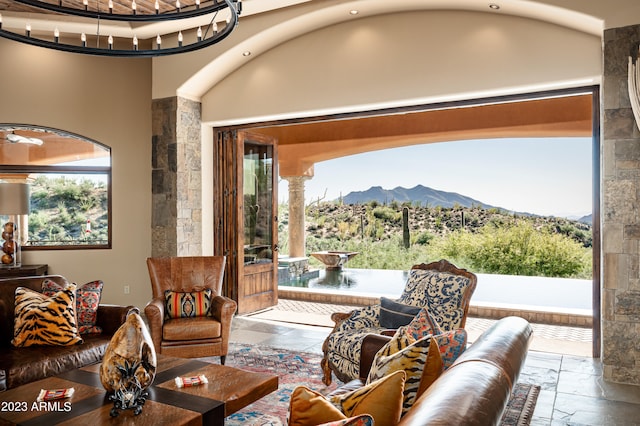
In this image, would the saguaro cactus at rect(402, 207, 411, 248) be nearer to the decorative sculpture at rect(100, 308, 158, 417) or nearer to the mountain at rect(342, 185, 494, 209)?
the mountain at rect(342, 185, 494, 209)

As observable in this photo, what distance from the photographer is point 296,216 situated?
8.68 metres

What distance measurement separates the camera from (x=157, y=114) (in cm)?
618

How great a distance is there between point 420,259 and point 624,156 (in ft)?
14.3

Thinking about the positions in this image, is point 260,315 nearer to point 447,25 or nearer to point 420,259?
point 420,259

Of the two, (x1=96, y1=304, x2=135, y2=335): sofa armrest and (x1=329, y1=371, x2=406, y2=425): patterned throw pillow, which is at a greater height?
(x1=329, y1=371, x2=406, y2=425): patterned throw pillow

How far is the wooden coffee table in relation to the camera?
7.01 ft

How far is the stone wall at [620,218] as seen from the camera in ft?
12.4

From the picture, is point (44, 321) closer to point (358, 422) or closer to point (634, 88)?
point (358, 422)

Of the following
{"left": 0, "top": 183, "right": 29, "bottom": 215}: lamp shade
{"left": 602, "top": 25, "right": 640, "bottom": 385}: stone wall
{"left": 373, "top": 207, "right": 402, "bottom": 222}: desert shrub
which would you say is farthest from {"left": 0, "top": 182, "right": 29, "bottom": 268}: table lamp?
{"left": 602, "top": 25, "right": 640, "bottom": 385}: stone wall

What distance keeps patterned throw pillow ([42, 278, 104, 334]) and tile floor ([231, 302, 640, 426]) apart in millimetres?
1662

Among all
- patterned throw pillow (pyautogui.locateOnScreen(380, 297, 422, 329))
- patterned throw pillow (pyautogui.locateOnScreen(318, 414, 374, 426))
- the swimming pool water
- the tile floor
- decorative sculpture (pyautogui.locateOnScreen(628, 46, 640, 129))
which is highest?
decorative sculpture (pyautogui.locateOnScreen(628, 46, 640, 129))

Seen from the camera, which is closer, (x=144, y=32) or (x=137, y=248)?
(x=144, y=32)

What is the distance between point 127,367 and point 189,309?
6.70 feet

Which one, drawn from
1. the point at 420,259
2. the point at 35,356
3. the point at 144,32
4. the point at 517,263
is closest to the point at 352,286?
the point at 420,259
